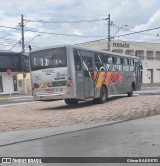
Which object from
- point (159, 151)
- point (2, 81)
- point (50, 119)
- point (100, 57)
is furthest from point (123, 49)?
point (159, 151)

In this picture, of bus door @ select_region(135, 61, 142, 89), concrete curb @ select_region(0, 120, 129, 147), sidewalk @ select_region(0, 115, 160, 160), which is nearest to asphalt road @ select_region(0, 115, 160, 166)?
sidewalk @ select_region(0, 115, 160, 160)

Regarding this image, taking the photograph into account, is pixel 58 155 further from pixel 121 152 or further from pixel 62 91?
pixel 62 91

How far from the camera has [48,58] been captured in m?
18.4

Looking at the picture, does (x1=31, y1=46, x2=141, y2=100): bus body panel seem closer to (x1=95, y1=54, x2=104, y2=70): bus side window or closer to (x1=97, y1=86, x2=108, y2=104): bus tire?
(x1=95, y1=54, x2=104, y2=70): bus side window

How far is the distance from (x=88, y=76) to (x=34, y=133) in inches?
329

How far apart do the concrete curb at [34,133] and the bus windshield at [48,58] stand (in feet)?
18.7

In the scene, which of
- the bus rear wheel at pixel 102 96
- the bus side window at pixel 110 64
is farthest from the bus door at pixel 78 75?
the bus side window at pixel 110 64

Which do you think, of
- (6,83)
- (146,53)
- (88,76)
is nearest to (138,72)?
(88,76)

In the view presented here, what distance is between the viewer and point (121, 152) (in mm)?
7996

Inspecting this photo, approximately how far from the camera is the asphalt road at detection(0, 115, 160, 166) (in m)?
8.04

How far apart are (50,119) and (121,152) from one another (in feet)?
22.6

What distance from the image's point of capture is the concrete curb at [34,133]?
1035 centimetres

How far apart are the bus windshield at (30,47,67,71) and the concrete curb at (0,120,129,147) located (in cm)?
571

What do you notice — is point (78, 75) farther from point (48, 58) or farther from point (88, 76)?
point (48, 58)
